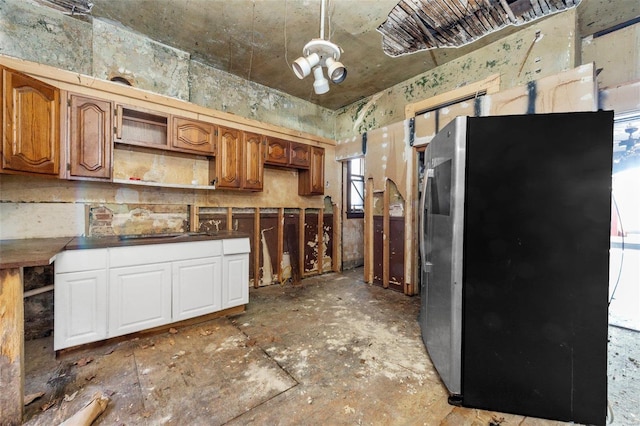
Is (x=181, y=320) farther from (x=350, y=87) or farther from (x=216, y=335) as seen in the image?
(x=350, y=87)

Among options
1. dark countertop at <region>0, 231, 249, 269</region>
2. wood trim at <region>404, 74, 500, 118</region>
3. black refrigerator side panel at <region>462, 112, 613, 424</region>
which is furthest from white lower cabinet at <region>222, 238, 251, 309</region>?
wood trim at <region>404, 74, 500, 118</region>

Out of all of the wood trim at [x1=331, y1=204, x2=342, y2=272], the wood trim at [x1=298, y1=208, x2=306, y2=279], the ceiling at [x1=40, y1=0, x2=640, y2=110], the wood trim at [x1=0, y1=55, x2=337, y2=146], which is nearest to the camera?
the wood trim at [x1=0, y1=55, x2=337, y2=146]

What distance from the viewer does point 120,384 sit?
1.70 meters

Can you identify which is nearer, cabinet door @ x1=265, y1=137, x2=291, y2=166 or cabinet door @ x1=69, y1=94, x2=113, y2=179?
cabinet door @ x1=69, y1=94, x2=113, y2=179

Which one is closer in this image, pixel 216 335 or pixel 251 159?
pixel 216 335

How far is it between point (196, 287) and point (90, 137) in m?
1.70

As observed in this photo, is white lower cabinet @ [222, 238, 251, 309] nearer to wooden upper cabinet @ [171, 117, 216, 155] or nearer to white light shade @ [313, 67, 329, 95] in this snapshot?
wooden upper cabinet @ [171, 117, 216, 155]

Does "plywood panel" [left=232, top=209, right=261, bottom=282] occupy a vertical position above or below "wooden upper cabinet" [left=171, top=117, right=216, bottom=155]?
below

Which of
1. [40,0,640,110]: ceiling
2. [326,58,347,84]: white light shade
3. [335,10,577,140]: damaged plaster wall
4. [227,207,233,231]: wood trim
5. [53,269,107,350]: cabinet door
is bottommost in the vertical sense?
[53,269,107,350]: cabinet door

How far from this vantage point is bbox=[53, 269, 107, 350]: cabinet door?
1900 mm

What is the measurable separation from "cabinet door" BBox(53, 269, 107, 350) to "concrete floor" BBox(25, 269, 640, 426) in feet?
0.58

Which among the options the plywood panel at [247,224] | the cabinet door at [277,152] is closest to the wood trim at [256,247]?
the plywood panel at [247,224]

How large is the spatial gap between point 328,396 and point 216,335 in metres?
1.27

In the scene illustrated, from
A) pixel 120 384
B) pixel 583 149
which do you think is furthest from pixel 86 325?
pixel 583 149
